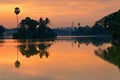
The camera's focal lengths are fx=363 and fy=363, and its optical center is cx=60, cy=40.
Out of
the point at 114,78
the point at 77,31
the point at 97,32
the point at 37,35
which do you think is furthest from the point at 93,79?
the point at 77,31

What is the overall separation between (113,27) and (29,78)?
2245 inches

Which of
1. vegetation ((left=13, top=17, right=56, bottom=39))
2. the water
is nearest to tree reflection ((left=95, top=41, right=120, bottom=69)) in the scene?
the water

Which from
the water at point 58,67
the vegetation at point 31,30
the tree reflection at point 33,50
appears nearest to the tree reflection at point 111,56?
the water at point 58,67

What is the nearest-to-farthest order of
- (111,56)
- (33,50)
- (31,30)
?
(111,56), (33,50), (31,30)

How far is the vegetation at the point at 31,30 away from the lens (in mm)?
118188

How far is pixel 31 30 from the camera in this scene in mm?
119375

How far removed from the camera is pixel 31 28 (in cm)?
11988

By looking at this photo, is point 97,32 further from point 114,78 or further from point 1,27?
point 114,78

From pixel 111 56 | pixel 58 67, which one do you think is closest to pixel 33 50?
pixel 111 56

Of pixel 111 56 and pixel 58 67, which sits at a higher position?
pixel 58 67

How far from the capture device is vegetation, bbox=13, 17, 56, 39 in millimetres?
118188

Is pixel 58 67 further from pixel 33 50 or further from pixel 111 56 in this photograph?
pixel 33 50

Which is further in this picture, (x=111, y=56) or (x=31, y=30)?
(x=31, y=30)

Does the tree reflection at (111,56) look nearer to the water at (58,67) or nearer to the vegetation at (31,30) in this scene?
the water at (58,67)
